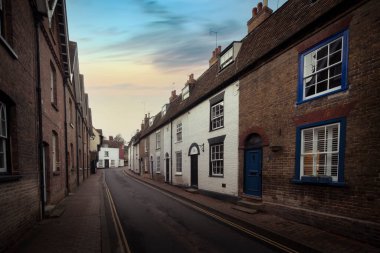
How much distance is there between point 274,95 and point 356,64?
3135mm

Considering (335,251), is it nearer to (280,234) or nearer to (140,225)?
(280,234)

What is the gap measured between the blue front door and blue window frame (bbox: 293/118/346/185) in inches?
A: 83.5

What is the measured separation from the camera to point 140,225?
25.7 feet

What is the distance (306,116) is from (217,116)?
645 cm

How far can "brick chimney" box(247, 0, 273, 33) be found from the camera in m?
11.5

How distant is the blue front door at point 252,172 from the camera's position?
995 cm

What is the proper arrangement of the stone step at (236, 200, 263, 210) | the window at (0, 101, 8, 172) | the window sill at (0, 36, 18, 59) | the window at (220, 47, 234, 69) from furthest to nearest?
1. the window at (220, 47, 234, 69)
2. the stone step at (236, 200, 263, 210)
3. the window at (0, 101, 8, 172)
4. the window sill at (0, 36, 18, 59)

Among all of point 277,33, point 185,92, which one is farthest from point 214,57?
point 277,33

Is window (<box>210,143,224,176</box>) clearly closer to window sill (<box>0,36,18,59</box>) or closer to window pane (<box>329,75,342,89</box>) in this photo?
window pane (<box>329,75,342,89</box>)

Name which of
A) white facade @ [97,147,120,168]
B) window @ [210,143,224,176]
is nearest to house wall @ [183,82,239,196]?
window @ [210,143,224,176]

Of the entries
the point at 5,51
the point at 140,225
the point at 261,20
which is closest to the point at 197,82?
the point at 261,20

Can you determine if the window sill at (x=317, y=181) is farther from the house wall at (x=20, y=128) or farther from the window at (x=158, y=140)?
the window at (x=158, y=140)

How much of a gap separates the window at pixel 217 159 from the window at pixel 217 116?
1.15 metres

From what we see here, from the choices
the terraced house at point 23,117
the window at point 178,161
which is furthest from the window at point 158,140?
the terraced house at point 23,117
